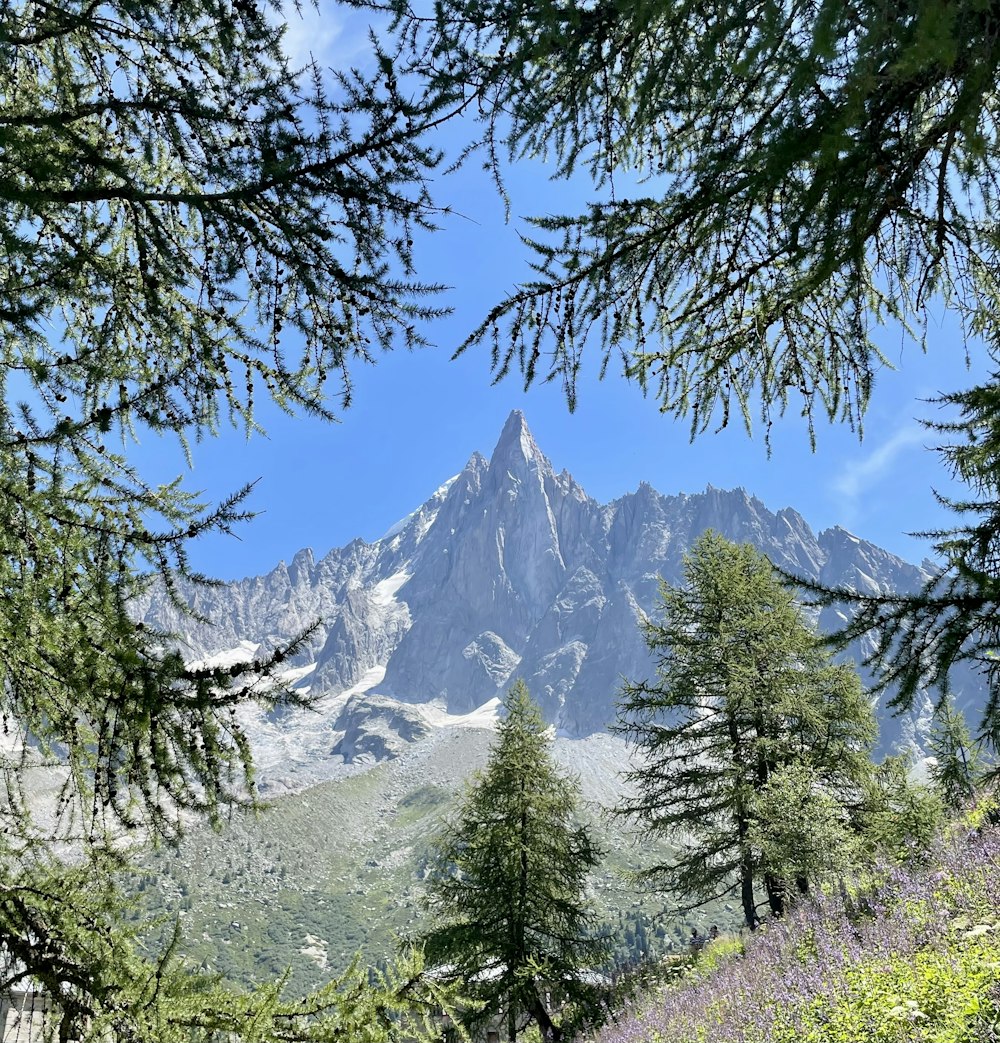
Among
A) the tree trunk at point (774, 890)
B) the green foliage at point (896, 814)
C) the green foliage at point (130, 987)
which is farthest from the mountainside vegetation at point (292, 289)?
the tree trunk at point (774, 890)

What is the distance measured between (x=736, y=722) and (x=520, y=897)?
19.2 ft

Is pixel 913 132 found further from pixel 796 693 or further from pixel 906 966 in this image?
pixel 796 693

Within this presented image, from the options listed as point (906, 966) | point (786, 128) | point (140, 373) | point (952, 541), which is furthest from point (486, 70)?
point (906, 966)

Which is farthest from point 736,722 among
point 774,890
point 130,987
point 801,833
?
point 130,987

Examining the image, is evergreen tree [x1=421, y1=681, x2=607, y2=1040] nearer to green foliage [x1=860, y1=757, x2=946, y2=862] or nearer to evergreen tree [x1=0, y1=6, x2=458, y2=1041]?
green foliage [x1=860, y1=757, x2=946, y2=862]

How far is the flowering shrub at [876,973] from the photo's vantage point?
4.59 metres

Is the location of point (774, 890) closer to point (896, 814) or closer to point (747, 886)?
point (747, 886)

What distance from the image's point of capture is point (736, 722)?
1526cm

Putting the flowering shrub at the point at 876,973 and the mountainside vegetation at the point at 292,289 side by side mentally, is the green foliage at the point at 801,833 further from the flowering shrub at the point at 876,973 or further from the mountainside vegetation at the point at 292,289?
the mountainside vegetation at the point at 292,289

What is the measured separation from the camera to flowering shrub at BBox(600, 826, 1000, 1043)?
459 cm

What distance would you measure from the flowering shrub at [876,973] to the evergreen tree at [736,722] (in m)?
4.86

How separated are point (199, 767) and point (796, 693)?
14162 millimetres

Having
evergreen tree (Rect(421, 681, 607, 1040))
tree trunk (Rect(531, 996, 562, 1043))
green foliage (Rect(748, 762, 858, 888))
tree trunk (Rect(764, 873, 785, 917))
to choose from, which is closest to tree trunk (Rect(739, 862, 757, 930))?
tree trunk (Rect(764, 873, 785, 917))

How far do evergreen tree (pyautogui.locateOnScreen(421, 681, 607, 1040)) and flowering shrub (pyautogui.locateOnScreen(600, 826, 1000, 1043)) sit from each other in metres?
5.33
